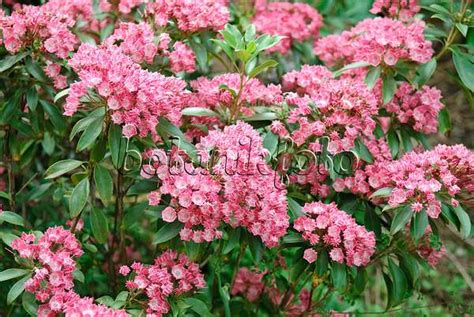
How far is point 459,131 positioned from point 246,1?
2679 millimetres

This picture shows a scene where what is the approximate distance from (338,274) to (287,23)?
4.03 feet

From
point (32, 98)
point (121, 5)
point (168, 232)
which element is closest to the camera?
point (168, 232)

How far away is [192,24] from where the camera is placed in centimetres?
206

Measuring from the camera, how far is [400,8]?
2.43 m

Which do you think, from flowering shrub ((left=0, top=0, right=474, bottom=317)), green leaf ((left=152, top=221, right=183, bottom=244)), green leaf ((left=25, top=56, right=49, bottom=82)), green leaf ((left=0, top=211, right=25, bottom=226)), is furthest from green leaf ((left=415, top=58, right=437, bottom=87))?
green leaf ((left=0, top=211, right=25, bottom=226))

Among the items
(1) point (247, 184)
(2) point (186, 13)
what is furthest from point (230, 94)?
(1) point (247, 184)

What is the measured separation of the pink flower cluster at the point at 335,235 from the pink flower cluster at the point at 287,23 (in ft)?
3.31

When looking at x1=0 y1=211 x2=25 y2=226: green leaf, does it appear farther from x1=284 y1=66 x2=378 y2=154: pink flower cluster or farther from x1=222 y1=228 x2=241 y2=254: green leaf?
x1=284 y1=66 x2=378 y2=154: pink flower cluster

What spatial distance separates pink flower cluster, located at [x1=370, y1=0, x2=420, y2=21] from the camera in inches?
95.4

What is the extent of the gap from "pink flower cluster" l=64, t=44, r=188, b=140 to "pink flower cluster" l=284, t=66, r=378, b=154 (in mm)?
387

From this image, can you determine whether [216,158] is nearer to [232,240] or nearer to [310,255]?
[232,240]

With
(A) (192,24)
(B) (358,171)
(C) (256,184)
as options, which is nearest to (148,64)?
(A) (192,24)

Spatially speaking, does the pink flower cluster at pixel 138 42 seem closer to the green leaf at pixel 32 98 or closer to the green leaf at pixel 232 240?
the green leaf at pixel 32 98

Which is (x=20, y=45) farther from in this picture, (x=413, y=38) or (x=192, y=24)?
(x=413, y=38)
